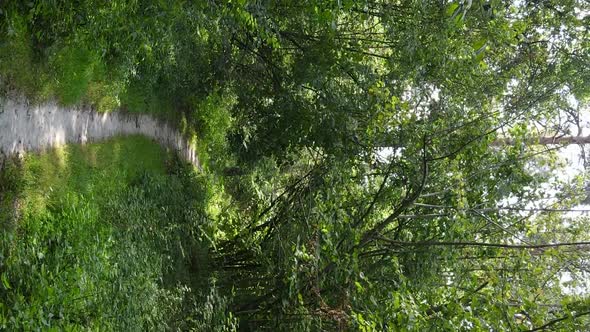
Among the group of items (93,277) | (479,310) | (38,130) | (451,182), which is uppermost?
(38,130)

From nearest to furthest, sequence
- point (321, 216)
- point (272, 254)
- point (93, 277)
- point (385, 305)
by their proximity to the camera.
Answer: point (93, 277)
point (385, 305)
point (321, 216)
point (272, 254)

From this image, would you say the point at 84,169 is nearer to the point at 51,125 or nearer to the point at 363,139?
the point at 51,125

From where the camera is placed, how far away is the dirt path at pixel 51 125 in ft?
22.7

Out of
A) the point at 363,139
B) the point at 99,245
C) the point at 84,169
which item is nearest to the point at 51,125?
the point at 84,169

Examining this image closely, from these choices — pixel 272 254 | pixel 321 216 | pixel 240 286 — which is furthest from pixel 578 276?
pixel 240 286

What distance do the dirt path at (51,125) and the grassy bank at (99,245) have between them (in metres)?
0.19

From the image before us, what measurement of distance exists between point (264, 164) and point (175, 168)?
7.39 feet

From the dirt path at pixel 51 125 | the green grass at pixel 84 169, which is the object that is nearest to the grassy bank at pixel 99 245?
the green grass at pixel 84 169

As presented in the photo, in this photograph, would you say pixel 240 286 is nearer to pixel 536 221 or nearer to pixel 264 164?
pixel 264 164

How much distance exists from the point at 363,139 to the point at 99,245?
16.0ft

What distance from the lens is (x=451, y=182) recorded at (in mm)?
8859

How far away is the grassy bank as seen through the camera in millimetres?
5762

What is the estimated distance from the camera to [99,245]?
7.26 m

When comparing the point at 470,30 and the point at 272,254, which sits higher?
the point at 470,30
